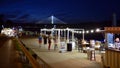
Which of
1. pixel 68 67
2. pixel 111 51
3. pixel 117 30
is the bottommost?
pixel 68 67

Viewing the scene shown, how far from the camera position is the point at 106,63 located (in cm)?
1554

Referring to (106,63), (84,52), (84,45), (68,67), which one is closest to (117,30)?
(106,63)

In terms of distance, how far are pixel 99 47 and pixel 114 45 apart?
33.2 feet

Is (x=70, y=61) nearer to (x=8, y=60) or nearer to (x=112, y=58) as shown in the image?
(x=8, y=60)

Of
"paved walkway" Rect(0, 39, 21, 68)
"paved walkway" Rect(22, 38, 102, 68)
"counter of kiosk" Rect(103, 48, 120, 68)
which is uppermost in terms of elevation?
"counter of kiosk" Rect(103, 48, 120, 68)

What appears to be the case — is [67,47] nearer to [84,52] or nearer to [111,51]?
[84,52]

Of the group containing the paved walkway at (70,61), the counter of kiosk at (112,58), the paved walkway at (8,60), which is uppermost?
the counter of kiosk at (112,58)

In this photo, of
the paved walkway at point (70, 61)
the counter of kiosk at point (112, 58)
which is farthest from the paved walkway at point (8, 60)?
the counter of kiosk at point (112, 58)

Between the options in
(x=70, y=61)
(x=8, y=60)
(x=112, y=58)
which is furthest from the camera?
(x=70, y=61)

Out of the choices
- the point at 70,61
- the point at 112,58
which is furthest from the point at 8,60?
the point at 112,58

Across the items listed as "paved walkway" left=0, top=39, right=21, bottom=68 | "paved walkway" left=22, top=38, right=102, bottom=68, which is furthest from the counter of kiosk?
"paved walkway" left=0, top=39, right=21, bottom=68

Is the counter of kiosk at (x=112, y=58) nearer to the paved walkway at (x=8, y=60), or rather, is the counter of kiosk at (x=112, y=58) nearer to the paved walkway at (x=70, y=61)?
the paved walkway at (x=70, y=61)

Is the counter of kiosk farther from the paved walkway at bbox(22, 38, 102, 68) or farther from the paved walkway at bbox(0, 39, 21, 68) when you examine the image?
the paved walkway at bbox(0, 39, 21, 68)

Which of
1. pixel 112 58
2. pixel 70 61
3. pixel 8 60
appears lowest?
pixel 70 61
